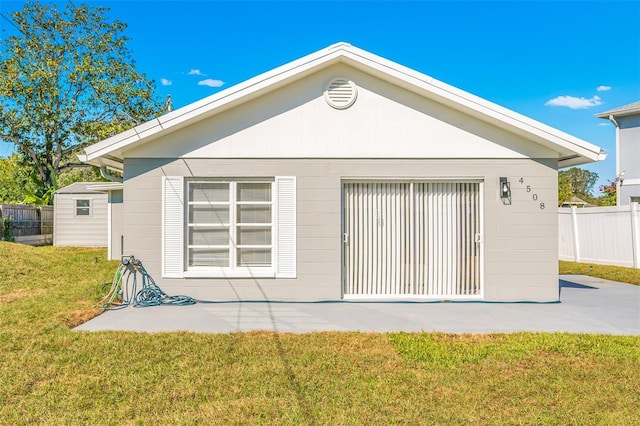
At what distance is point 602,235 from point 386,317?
10526 millimetres

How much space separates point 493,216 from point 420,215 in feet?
4.42

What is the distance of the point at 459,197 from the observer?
7.99 metres

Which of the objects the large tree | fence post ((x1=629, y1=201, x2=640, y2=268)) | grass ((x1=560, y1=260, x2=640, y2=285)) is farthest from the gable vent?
the large tree

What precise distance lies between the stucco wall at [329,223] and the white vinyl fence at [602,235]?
6.74 metres

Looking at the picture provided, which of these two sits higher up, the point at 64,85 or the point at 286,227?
the point at 64,85

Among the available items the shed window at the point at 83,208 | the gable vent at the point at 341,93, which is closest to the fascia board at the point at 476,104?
the gable vent at the point at 341,93

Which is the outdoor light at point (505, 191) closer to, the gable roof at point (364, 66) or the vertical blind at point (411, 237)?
the vertical blind at point (411, 237)

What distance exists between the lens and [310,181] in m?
7.78

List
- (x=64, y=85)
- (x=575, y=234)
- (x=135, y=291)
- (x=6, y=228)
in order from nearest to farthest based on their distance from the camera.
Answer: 1. (x=135, y=291)
2. (x=575, y=234)
3. (x=6, y=228)
4. (x=64, y=85)

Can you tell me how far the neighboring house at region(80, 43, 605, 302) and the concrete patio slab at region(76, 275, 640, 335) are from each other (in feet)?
1.64

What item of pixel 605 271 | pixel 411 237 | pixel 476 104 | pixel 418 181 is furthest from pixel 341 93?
pixel 605 271

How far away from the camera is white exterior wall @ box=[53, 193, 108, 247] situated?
59.3 ft

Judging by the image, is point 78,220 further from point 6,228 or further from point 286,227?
point 286,227

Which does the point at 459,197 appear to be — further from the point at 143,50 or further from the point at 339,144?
the point at 143,50
